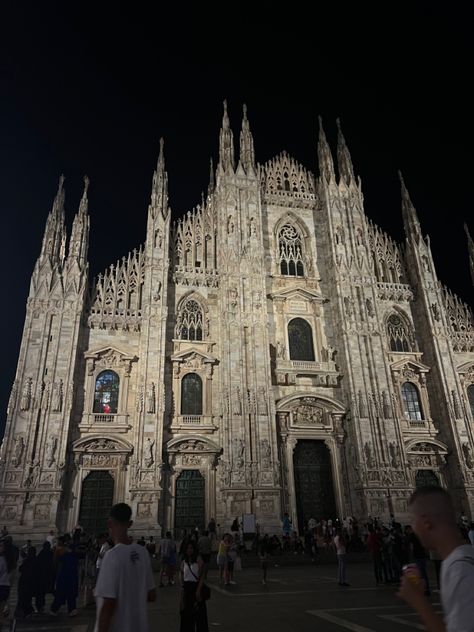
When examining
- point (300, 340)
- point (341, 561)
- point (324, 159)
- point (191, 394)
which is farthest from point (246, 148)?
point (341, 561)

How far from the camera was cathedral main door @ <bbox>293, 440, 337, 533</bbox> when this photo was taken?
2343 centimetres

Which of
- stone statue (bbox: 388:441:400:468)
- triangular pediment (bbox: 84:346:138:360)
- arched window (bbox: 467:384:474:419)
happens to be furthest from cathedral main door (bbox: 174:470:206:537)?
arched window (bbox: 467:384:474:419)

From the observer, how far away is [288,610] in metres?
8.27

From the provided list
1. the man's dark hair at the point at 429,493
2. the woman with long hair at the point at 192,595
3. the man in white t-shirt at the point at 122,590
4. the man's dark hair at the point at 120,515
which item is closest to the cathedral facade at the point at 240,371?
the woman with long hair at the point at 192,595

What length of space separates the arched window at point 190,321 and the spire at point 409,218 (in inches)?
624

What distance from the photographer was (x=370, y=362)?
26141mm

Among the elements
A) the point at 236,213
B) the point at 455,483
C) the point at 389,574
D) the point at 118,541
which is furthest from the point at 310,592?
the point at 236,213

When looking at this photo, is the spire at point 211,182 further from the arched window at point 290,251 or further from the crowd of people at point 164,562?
the crowd of people at point 164,562

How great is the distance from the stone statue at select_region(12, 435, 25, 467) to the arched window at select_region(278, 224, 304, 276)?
1757cm

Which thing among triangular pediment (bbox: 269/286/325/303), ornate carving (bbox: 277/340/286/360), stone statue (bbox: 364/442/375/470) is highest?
triangular pediment (bbox: 269/286/325/303)

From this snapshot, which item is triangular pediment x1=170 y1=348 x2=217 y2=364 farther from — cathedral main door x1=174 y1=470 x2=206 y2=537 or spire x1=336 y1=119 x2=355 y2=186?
spire x1=336 y1=119 x2=355 y2=186

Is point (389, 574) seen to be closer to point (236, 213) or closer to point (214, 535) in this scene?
point (214, 535)

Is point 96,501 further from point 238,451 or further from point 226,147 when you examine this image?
point 226,147

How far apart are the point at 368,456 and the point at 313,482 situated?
3.20 m
